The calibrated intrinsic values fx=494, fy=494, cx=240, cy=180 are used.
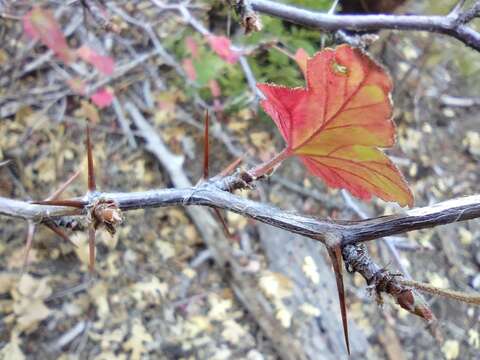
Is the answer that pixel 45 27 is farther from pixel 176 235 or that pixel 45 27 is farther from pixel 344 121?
pixel 344 121

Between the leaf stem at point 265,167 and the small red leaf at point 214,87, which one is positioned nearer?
the leaf stem at point 265,167

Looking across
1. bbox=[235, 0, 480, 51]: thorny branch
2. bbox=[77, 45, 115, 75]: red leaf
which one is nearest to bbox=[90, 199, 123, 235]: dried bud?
bbox=[235, 0, 480, 51]: thorny branch

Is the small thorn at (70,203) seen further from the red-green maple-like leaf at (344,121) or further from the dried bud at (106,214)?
the red-green maple-like leaf at (344,121)

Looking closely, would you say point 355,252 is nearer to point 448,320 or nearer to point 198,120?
point 198,120

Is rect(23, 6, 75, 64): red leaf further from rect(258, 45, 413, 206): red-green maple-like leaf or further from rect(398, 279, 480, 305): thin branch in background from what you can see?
rect(398, 279, 480, 305): thin branch in background

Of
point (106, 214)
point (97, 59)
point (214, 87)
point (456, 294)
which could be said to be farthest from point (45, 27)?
point (456, 294)

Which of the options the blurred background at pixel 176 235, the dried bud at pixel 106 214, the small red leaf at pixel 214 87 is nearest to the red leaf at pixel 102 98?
the blurred background at pixel 176 235
